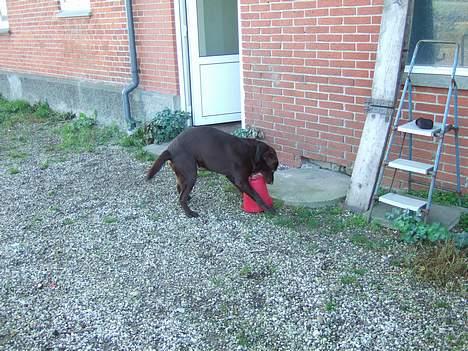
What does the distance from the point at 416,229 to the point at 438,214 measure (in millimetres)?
444

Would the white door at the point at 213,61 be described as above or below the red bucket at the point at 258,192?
above

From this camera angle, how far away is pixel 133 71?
27.6ft

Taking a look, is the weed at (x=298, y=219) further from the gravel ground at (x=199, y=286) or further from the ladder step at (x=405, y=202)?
the ladder step at (x=405, y=202)

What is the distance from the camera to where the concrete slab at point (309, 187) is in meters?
5.00

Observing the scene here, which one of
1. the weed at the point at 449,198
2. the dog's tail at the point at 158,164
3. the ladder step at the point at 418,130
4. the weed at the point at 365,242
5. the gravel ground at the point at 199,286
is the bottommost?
the gravel ground at the point at 199,286

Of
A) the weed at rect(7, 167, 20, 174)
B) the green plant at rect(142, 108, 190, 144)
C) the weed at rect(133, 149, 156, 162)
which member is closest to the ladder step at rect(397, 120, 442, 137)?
the weed at rect(133, 149, 156, 162)

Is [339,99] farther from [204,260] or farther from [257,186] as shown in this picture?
[204,260]

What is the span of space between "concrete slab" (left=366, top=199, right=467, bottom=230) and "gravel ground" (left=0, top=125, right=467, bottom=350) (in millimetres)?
200

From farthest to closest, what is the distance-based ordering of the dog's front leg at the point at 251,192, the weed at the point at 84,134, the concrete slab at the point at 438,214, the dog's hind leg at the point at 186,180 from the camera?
the weed at the point at 84,134 → the dog's hind leg at the point at 186,180 → the dog's front leg at the point at 251,192 → the concrete slab at the point at 438,214

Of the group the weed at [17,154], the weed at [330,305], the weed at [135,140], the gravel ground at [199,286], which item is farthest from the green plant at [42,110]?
the weed at [330,305]

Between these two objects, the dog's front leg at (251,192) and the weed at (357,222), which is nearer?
the weed at (357,222)

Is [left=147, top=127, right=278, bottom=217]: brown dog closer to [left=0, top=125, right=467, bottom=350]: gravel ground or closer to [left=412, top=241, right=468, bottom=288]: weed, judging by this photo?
[left=0, top=125, right=467, bottom=350]: gravel ground

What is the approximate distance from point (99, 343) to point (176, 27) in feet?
17.2

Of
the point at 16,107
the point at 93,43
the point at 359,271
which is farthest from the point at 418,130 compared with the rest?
the point at 16,107
